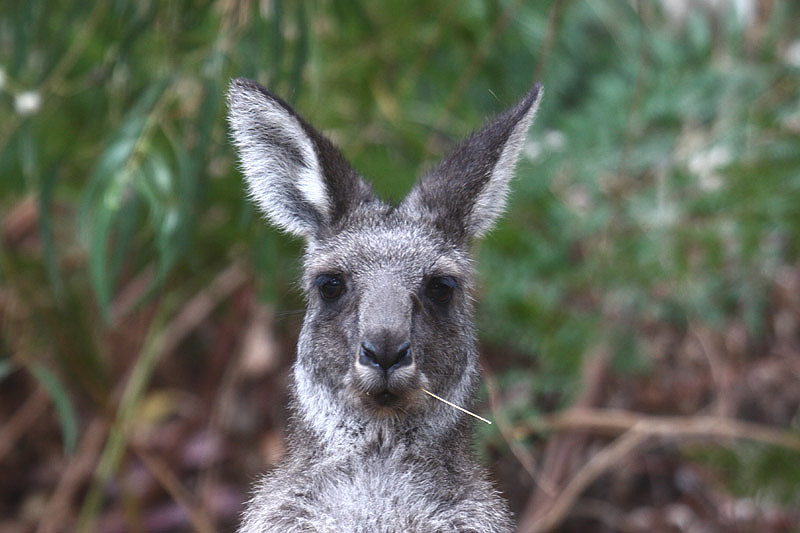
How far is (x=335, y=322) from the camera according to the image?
→ 3.53 meters

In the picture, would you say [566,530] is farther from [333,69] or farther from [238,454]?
[333,69]

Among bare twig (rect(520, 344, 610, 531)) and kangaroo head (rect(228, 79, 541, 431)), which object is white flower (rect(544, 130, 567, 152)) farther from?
kangaroo head (rect(228, 79, 541, 431))

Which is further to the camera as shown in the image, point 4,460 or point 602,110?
point 4,460

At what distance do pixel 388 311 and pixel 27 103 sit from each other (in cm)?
267

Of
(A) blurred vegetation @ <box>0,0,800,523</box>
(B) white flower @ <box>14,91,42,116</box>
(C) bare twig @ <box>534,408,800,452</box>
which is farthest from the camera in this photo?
(C) bare twig @ <box>534,408,800,452</box>

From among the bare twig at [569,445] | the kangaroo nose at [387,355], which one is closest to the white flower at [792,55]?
the bare twig at [569,445]

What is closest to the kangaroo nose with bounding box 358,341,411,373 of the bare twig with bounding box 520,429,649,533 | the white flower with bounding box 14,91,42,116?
the white flower with bounding box 14,91,42,116

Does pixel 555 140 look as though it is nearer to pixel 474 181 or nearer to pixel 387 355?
pixel 474 181

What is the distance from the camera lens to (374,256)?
3.58m

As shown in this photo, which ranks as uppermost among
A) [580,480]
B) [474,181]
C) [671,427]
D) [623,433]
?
[474,181]

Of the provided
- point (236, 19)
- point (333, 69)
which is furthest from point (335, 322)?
point (333, 69)

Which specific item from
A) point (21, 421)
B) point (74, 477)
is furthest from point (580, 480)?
point (21, 421)

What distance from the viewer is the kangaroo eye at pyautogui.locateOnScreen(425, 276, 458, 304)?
360 cm

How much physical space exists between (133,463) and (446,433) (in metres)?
5.15
